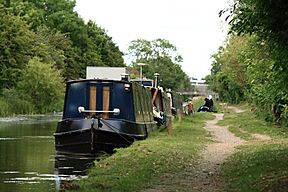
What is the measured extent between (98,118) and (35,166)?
3.34 meters

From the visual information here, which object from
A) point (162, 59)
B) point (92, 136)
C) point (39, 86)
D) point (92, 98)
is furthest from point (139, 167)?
point (162, 59)

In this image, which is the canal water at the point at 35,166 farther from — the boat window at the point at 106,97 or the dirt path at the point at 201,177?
the dirt path at the point at 201,177

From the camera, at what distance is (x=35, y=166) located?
19.0 metres

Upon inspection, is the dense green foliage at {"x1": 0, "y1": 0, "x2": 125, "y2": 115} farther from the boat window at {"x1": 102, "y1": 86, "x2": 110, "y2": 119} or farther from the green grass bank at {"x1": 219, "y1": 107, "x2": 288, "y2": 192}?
the green grass bank at {"x1": 219, "y1": 107, "x2": 288, "y2": 192}

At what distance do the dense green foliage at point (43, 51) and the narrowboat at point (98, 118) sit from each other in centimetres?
3224

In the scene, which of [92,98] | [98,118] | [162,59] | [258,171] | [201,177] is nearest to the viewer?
[258,171]

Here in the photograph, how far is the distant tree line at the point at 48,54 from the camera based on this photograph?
61.5m

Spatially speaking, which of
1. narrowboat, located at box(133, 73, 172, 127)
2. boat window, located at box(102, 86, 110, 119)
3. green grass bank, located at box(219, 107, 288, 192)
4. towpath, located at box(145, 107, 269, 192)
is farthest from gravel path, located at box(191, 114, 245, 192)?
narrowboat, located at box(133, 73, 172, 127)

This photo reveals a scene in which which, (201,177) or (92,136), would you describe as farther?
(92,136)

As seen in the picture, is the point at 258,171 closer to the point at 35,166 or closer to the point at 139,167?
the point at 139,167

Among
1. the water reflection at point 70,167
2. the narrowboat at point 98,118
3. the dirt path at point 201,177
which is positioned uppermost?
the narrowboat at point 98,118

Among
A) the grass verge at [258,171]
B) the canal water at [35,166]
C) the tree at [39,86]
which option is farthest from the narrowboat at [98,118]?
the tree at [39,86]

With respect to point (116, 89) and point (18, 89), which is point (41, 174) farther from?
point (18, 89)

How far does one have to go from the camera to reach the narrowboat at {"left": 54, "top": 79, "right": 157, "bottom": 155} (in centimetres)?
2150
